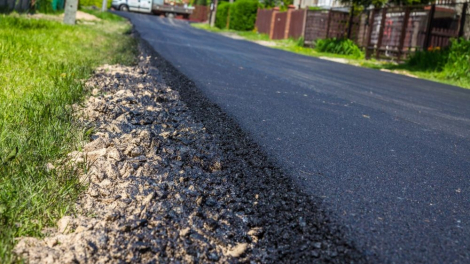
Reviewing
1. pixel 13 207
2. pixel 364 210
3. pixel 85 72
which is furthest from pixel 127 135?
pixel 85 72

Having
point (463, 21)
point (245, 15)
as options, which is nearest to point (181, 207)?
point (463, 21)

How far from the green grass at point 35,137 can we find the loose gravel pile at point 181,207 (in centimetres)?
10

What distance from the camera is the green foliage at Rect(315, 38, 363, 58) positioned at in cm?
2345

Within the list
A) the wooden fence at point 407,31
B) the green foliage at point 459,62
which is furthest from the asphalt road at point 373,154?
the wooden fence at point 407,31

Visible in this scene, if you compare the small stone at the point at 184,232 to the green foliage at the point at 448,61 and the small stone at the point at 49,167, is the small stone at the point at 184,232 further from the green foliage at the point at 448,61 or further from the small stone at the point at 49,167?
the green foliage at the point at 448,61

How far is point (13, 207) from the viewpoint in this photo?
2.50 m

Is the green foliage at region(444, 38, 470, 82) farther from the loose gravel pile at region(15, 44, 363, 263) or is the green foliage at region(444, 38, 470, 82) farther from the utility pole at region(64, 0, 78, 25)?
the loose gravel pile at region(15, 44, 363, 263)

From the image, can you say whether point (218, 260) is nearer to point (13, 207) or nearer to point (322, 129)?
point (13, 207)

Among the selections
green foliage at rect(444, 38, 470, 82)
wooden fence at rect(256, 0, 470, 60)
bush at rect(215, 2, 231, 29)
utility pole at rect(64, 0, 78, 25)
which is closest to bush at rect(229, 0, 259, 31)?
bush at rect(215, 2, 231, 29)

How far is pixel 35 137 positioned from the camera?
3514 millimetres

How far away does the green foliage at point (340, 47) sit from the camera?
76.9 ft

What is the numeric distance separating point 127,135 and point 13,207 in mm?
1407

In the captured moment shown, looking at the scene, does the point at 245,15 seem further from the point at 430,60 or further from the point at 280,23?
the point at 430,60

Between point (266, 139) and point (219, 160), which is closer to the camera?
point (219, 160)
